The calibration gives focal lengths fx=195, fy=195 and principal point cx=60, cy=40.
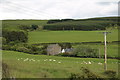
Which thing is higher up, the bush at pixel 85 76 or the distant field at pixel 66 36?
the distant field at pixel 66 36

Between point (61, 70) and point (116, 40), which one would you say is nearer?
point (61, 70)

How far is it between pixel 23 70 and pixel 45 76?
1.11 m

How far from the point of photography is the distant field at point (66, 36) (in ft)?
151

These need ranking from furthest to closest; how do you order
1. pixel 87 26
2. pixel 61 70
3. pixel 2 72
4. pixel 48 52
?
pixel 87 26, pixel 48 52, pixel 61 70, pixel 2 72

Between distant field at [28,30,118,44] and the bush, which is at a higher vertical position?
distant field at [28,30,118,44]

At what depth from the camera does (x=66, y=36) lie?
1930 inches

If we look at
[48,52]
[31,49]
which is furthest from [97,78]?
[31,49]

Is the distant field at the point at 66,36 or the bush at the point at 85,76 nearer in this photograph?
the bush at the point at 85,76

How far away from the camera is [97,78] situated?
9.47m

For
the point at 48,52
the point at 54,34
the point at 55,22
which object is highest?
the point at 55,22

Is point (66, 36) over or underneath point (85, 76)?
over

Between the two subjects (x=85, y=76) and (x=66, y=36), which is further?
(x=66, y=36)

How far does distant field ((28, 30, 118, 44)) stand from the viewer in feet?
151

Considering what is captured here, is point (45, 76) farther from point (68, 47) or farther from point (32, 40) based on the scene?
point (32, 40)
